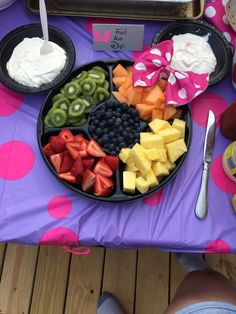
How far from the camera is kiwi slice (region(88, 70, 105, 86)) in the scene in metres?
0.82

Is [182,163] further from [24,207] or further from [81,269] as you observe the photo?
[81,269]

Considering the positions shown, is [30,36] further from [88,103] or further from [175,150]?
[175,150]

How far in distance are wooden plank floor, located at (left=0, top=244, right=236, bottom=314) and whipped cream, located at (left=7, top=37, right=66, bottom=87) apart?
61 centimetres

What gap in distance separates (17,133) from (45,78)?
0.45ft

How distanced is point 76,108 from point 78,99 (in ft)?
0.07

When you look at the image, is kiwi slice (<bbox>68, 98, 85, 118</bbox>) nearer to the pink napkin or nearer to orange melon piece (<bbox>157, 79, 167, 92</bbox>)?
orange melon piece (<bbox>157, 79, 167, 92</bbox>)

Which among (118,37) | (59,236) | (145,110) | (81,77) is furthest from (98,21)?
(59,236)

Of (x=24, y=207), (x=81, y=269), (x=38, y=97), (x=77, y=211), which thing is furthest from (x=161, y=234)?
(x=81, y=269)

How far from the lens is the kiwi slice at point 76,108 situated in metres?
0.78

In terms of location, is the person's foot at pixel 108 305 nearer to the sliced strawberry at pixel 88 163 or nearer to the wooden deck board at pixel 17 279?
the wooden deck board at pixel 17 279

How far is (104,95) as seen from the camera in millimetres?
815

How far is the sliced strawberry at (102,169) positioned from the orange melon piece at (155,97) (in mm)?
166

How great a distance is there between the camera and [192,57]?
0.84 metres

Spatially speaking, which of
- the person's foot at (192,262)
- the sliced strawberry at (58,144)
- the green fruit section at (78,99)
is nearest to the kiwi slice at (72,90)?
the green fruit section at (78,99)
